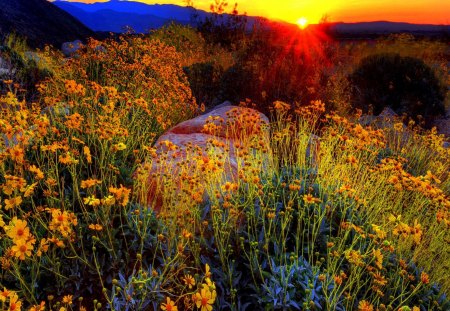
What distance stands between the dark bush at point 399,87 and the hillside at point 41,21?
29.6 m

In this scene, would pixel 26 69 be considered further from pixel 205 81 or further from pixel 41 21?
pixel 41 21

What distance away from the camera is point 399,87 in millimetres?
10938

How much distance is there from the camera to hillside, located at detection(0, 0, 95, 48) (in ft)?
123

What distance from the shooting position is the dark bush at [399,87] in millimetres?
10570

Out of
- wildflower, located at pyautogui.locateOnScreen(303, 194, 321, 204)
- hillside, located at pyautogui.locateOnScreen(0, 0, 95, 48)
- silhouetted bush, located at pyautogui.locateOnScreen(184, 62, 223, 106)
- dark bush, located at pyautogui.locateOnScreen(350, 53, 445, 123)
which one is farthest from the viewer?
hillside, located at pyautogui.locateOnScreen(0, 0, 95, 48)

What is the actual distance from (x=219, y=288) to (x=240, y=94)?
6029 mm

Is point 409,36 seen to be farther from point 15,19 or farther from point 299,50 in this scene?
point 15,19

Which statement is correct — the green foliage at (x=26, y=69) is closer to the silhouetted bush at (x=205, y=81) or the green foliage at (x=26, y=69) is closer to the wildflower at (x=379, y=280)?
the silhouetted bush at (x=205, y=81)

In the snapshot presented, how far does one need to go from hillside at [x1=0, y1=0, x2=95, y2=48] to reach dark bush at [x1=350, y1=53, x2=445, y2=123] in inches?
1166

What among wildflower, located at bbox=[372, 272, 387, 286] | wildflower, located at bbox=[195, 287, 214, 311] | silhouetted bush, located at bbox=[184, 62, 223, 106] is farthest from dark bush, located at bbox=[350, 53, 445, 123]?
wildflower, located at bbox=[195, 287, 214, 311]

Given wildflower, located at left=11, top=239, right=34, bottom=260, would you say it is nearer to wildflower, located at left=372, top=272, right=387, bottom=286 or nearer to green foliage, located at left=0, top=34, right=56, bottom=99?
wildflower, located at left=372, top=272, right=387, bottom=286

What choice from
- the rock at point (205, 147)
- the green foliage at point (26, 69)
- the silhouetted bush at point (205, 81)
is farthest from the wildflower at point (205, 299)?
the green foliage at point (26, 69)

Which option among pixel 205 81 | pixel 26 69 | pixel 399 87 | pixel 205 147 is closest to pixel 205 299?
pixel 205 147

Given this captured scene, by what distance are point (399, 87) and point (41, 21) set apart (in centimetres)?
4180
